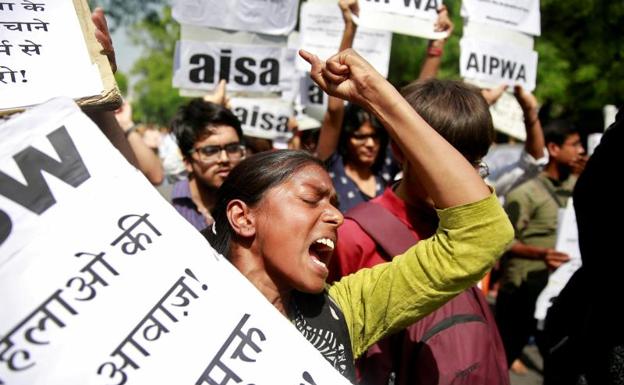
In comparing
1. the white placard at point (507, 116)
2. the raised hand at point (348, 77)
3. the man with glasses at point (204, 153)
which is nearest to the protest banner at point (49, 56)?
the raised hand at point (348, 77)

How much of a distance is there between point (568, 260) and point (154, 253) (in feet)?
13.5

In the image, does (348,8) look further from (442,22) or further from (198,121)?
(198,121)

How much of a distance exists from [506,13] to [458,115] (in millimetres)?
3106

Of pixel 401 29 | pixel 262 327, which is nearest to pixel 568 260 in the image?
pixel 401 29

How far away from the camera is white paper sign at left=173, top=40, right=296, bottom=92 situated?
15.1ft

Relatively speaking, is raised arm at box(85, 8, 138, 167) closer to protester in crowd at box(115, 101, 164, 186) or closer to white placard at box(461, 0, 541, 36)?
protester in crowd at box(115, 101, 164, 186)

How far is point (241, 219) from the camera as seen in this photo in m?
1.98

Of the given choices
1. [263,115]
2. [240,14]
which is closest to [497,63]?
[263,115]

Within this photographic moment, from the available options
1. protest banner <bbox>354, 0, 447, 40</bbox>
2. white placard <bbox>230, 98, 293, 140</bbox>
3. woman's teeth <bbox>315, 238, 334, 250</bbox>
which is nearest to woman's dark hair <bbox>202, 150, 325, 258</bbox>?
woman's teeth <bbox>315, 238, 334, 250</bbox>

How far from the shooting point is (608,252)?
7.09 ft

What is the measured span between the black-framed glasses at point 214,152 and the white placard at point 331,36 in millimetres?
1457

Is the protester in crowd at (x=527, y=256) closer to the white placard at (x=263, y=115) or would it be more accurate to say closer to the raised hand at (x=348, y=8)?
the white placard at (x=263, y=115)

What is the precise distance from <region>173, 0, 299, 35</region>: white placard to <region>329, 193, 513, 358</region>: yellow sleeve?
287cm

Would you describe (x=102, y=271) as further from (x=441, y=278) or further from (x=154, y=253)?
(x=441, y=278)
